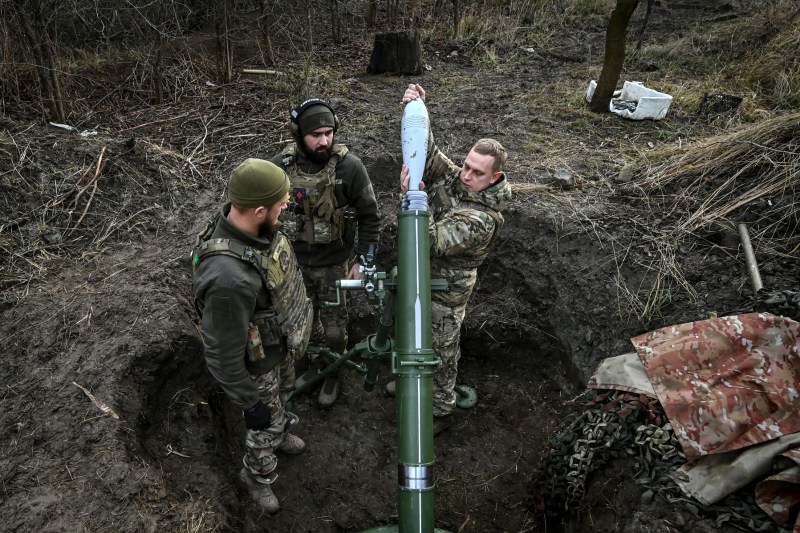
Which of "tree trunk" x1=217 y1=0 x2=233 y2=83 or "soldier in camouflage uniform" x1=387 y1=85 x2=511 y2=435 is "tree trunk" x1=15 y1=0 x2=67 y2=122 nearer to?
"tree trunk" x1=217 y1=0 x2=233 y2=83

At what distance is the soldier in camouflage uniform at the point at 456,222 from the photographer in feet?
10.1

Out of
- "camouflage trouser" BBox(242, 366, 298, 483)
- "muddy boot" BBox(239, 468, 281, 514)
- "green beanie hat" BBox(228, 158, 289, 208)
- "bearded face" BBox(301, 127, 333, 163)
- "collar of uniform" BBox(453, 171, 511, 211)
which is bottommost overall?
"muddy boot" BBox(239, 468, 281, 514)

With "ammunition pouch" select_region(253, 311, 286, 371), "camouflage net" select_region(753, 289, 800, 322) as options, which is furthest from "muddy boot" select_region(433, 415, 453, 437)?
"camouflage net" select_region(753, 289, 800, 322)

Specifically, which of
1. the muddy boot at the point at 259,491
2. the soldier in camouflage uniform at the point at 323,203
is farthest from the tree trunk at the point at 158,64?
the muddy boot at the point at 259,491

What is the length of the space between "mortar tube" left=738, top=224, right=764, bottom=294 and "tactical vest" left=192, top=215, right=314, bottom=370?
2.62m

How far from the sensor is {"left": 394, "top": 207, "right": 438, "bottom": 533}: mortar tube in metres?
2.23

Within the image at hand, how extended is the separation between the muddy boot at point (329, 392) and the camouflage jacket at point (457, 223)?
1144 mm

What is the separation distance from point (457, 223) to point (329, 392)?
5.97 feet

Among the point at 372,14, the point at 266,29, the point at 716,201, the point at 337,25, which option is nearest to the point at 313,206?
the point at 716,201

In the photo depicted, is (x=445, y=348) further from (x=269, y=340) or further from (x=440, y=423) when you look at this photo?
(x=269, y=340)

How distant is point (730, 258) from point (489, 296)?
5.91ft

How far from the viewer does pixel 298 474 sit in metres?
3.64

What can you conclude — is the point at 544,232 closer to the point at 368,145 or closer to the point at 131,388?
the point at 368,145

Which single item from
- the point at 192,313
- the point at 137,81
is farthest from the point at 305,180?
the point at 137,81
